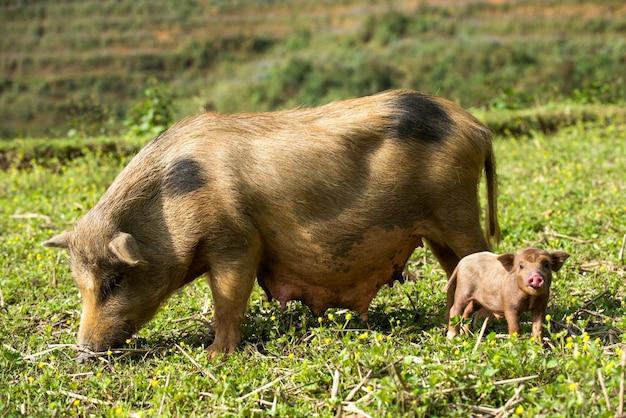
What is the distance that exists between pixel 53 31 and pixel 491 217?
79.7ft

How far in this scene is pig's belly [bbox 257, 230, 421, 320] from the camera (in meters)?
5.36

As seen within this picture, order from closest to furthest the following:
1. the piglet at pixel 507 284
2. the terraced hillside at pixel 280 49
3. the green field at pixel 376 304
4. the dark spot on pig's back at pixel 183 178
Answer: the green field at pixel 376 304, the piglet at pixel 507 284, the dark spot on pig's back at pixel 183 178, the terraced hillside at pixel 280 49

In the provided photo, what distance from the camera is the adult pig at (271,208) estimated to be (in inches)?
205

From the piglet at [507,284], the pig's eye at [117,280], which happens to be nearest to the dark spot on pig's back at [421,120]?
the piglet at [507,284]

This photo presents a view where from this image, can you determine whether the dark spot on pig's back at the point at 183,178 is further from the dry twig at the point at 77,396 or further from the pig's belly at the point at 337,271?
the dry twig at the point at 77,396

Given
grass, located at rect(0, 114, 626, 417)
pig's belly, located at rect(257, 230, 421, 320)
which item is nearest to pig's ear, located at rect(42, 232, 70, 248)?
grass, located at rect(0, 114, 626, 417)

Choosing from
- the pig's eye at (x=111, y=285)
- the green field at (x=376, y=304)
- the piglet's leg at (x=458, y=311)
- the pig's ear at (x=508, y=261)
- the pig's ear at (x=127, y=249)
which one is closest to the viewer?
the green field at (x=376, y=304)

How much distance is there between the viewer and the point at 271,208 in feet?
17.2

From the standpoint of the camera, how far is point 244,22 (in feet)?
95.3

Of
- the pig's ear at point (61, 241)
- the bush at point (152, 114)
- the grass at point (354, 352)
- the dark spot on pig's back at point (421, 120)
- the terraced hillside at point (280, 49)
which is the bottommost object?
the terraced hillside at point (280, 49)

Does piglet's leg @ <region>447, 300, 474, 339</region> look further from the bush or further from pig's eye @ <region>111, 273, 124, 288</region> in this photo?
the bush

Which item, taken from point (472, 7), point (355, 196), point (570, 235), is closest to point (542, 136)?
point (570, 235)

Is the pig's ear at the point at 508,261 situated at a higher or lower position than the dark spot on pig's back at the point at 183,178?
lower

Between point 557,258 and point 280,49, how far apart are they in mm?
23915
